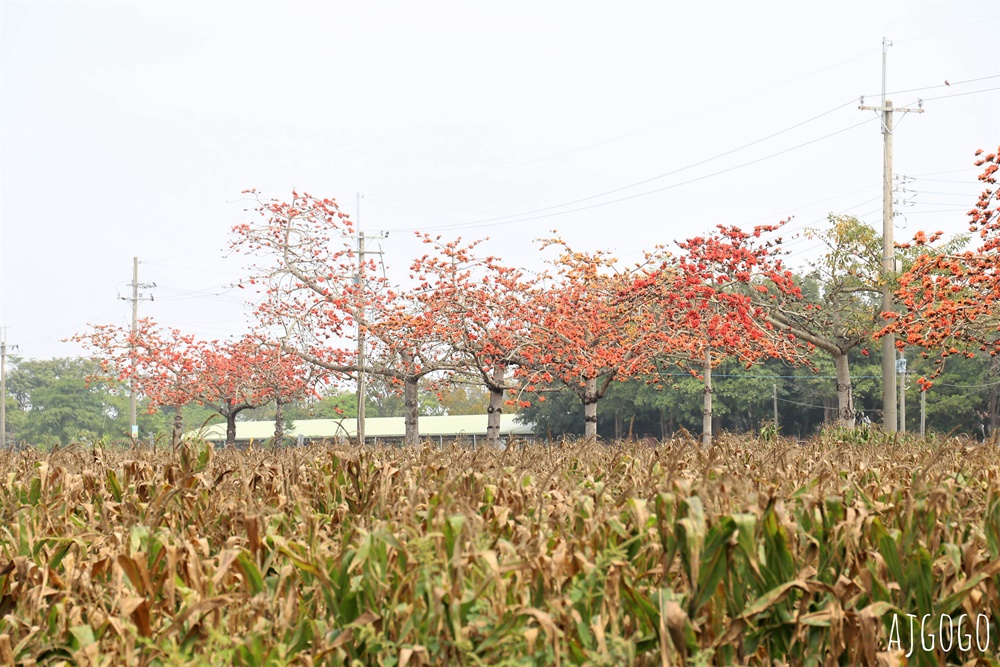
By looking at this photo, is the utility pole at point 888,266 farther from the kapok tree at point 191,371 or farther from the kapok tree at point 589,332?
the kapok tree at point 191,371

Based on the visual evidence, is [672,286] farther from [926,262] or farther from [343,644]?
[343,644]

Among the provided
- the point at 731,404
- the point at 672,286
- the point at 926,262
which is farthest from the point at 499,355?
the point at 731,404

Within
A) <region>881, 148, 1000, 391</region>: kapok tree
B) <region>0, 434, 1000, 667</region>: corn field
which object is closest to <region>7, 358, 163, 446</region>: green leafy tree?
<region>881, 148, 1000, 391</region>: kapok tree

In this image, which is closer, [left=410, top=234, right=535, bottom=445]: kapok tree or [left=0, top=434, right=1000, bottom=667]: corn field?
[left=0, top=434, right=1000, bottom=667]: corn field

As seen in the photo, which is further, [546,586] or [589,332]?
[589,332]

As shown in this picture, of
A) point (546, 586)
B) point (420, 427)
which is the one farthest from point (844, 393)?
point (420, 427)

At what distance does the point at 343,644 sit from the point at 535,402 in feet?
221

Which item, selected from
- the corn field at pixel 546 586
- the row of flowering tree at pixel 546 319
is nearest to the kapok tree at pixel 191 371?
the row of flowering tree at pixel 546 319

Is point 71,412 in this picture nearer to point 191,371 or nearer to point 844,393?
point 191,371

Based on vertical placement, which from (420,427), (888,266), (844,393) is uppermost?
(888,266)

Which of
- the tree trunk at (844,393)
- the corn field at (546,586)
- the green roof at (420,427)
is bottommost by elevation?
the green roof at (420,427)

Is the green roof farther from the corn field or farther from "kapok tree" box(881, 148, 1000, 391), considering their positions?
the corn field

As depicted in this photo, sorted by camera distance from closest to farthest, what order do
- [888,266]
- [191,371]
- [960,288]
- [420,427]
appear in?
[960,288] → [888,266] → [191,371] → [420,427]

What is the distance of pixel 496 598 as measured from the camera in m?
2.78
